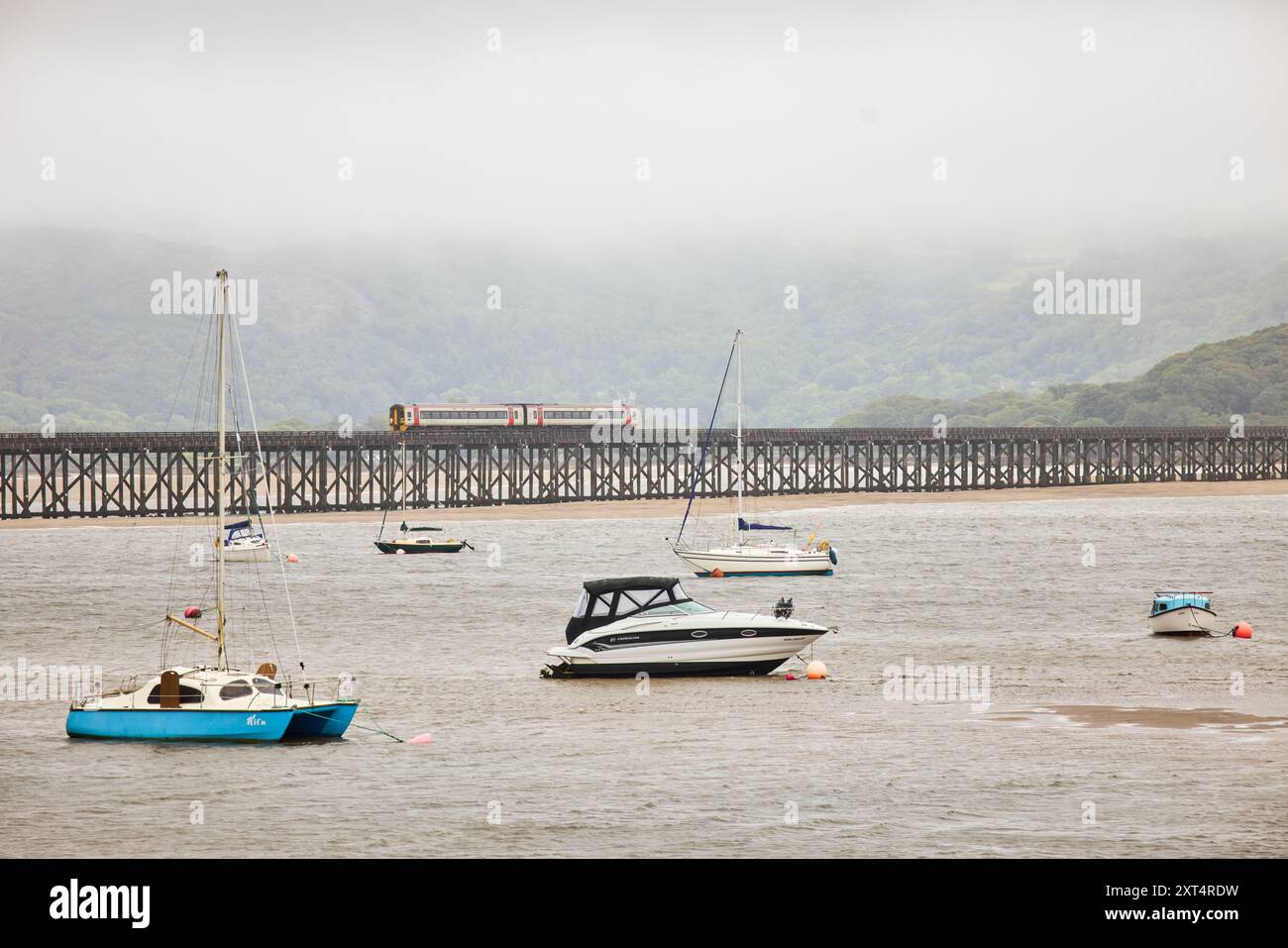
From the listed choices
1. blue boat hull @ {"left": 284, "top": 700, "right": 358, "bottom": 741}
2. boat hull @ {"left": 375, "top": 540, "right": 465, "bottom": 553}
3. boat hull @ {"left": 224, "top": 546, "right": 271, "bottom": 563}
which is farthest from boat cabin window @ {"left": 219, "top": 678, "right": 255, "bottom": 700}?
boat hull @ {"left": 375, "top": 540, "right": 465, "bottom": 553}

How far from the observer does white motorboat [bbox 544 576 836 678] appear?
3931 centimetres

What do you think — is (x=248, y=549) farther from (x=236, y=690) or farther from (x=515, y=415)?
(x=236, y=690)

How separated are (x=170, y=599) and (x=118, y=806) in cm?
3617

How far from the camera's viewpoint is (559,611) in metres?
57.2

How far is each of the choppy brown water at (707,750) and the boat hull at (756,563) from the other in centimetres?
860

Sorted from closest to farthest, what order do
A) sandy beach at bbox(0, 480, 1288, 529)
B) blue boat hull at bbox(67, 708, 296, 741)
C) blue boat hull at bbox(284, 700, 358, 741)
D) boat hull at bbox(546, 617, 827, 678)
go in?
blue boat hull at bbox(67, 708, 296, 741), blue boat hull at bbox(284, 700, 358, 741), boat hull at bbox(546, 617, 827, 678), sandy beach at bbox(0, 480, 1288, 529)

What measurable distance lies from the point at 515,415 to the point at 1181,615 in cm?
9060

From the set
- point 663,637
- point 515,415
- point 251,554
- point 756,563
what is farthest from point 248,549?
point 515,415

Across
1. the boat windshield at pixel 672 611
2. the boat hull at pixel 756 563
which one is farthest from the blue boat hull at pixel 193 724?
the boat hull at pixel 756 563

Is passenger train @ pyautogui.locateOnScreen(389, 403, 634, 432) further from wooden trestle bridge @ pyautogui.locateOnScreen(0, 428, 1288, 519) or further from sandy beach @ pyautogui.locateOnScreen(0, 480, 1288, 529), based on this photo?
Result: sandy beach @ pyautogui.locateOnScreen(0, 480, 1288, 529)

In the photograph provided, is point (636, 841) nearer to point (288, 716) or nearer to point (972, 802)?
point (972, 802)

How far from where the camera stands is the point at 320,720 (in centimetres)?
3175

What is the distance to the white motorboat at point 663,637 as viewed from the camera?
129ft

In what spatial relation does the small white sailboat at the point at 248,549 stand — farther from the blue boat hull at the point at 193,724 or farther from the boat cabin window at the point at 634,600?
the blue boat hull at the point at 193,724
